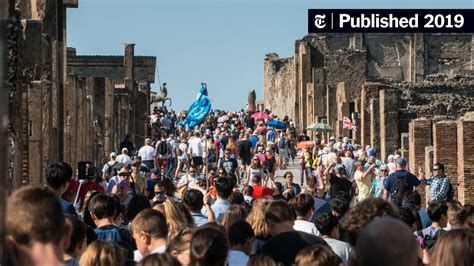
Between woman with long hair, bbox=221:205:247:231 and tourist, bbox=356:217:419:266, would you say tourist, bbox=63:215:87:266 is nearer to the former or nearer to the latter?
woman with long hair, bbox=221:205:247:231

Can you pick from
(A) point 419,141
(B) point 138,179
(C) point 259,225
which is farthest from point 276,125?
(C) point 259,225

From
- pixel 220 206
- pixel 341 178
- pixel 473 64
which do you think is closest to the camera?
pixel 220 206

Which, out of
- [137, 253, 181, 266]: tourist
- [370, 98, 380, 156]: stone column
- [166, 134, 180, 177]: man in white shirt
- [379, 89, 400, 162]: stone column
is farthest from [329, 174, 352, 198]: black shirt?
[370, 98, 380, 156]: stone column

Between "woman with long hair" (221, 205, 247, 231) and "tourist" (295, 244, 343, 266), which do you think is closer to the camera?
"tourist" (295, 244, 343, 266)

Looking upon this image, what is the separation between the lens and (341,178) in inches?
855

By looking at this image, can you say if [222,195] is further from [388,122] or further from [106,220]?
[388,122]

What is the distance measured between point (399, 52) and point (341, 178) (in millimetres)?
68198

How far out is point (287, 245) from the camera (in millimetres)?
9438

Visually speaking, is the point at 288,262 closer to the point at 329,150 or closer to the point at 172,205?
the point at 172,205

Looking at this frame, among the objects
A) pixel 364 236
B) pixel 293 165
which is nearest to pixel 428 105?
pixel 293 165

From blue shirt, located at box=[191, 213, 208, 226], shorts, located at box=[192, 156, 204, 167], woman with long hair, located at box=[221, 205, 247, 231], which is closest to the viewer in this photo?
woman with long hair, located at box=[221, 205, 247, 231]

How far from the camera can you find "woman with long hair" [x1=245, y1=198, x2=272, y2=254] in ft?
34.4

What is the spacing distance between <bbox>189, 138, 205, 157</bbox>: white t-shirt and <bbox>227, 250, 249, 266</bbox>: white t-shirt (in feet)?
78.5

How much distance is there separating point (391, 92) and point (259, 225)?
30368mm
